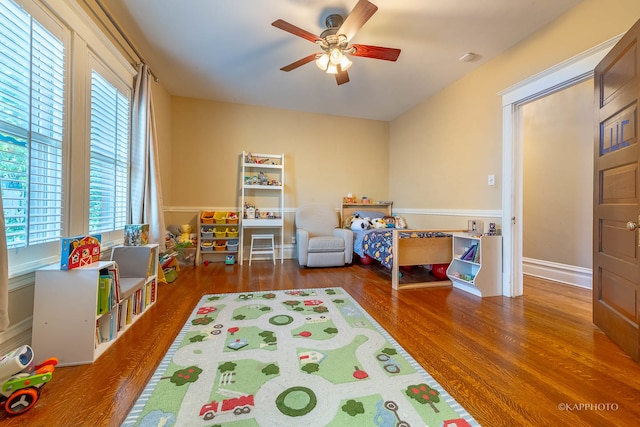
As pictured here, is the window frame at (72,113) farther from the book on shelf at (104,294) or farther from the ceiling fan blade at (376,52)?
the ceiling fan blade at (376,52)

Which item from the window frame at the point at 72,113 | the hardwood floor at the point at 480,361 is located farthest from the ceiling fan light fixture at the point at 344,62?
the hardwood floor at the point at 480,361

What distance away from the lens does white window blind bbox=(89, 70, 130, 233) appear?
6.48 feet

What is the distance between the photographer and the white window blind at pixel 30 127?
1.26 metres

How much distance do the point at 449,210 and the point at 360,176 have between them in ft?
5.72

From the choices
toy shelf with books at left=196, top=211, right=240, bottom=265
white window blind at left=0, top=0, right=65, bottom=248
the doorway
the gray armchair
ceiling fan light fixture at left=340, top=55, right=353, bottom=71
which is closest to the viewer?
white window blind at left=0, top=0, right=65, bottom=248

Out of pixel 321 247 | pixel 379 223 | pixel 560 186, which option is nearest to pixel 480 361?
pixel 321 247

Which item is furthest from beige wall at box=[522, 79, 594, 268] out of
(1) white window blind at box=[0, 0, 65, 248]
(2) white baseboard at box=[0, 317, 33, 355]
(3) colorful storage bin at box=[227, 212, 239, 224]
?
(2) white baseboard at box=[0, 317, 33, 355]

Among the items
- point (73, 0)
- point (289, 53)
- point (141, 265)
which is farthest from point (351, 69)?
point (141, 265)

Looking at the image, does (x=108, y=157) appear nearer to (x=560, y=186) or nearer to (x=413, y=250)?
(x=413, y=250)

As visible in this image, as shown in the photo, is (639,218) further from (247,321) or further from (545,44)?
(247,321)

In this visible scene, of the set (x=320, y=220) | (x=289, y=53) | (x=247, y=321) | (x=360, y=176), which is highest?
(x=289, y=53)

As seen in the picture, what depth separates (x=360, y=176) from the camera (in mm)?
4539

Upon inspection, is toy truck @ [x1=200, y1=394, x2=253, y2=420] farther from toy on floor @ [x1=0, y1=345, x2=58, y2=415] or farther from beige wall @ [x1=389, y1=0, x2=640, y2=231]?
beige wall @ [x1=389, y1=0, x2=640, y2=231]

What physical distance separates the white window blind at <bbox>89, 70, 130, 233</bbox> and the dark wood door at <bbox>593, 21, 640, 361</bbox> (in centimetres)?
358
